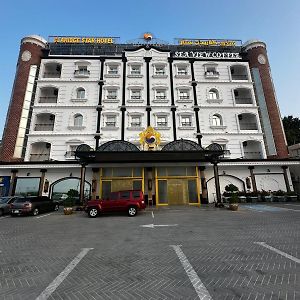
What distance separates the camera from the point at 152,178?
2086cm

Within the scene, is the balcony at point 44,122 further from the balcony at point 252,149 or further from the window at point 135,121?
the balcony at point 252,149

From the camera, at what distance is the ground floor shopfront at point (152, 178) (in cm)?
2056

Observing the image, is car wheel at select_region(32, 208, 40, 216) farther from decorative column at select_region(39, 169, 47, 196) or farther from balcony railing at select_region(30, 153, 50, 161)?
balcony railing at select_region(30, 153, 50, 161)

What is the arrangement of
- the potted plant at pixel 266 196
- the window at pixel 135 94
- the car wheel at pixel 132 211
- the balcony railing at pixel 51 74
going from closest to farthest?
1. the car wheel at pixel 132 211
2. the potted plant at pixel 266 196
3. the window at pixel 135 94
4. the balcony railing at pixel 51 74

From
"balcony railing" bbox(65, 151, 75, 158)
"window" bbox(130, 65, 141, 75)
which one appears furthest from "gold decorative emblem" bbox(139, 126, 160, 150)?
"window" bbox(130, 65, 141, 75)

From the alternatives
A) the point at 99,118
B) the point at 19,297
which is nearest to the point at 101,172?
the point at 99,118

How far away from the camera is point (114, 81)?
26234mm

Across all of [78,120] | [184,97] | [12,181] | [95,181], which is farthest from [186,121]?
[12,181]

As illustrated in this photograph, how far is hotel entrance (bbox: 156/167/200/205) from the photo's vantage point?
66.8ft

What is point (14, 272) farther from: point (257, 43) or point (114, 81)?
point (257, 43)

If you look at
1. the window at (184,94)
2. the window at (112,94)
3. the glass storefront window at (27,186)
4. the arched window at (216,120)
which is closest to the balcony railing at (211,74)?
the window at (184,94)

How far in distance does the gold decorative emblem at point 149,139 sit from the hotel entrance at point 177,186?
299 centimetres

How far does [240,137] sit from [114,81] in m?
18.8

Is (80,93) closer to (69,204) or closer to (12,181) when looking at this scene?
(12,181)
